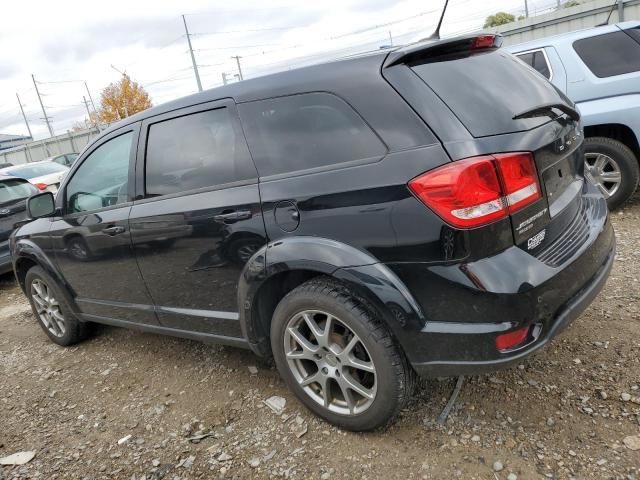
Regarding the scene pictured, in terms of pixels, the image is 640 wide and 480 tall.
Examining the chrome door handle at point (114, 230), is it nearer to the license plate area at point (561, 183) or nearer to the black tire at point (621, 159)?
the license plate area at point (561, 183)

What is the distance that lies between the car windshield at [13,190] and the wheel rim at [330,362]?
5.80 m

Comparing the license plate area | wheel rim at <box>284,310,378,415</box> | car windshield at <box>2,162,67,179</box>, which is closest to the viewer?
the license plate area

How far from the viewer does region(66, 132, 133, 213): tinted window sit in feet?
10.2

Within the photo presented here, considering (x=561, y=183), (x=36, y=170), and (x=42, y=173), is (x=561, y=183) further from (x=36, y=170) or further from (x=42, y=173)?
(x=36, y=170)

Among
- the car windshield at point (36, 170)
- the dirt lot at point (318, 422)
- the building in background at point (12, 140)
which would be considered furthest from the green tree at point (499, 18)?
the building in background at point (12, 140)

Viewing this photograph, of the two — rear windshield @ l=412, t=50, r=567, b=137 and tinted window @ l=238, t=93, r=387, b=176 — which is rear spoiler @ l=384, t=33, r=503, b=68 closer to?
rear windshield @ l=412, t=50, r=567, b=137

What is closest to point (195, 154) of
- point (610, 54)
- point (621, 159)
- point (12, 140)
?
point (621, 159)

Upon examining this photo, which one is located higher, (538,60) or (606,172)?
(538,60)

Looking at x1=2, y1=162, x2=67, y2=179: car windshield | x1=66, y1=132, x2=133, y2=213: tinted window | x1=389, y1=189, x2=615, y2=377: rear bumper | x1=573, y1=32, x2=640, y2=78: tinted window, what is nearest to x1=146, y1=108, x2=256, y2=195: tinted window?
x1=66, y1=132, x2=133, y2=213: tinted window

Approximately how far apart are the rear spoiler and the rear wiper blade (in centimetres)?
42

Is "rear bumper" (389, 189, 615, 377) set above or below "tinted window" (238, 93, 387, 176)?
below

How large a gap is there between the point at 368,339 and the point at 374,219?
1.74 feet

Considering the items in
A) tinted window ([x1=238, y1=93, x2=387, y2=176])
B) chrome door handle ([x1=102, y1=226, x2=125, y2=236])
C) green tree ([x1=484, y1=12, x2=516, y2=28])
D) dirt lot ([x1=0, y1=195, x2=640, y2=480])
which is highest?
green tree ([x1=484, y1=12, x2=516, y2=28])

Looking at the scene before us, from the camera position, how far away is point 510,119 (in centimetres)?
201
